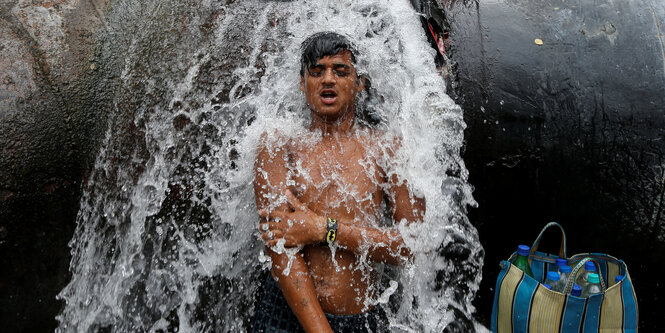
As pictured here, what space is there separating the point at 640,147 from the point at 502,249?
91cm

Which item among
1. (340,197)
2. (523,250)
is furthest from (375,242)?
(523,250)

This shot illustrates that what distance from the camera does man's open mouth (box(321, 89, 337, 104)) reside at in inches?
81.1

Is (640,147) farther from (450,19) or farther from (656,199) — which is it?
(450,19)

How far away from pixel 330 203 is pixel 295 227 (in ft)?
0.77

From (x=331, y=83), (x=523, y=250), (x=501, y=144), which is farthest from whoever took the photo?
(x=501, y=144)

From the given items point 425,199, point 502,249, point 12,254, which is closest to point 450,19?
point 425,199

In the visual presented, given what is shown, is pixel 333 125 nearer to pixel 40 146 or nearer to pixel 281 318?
pixel 281 318

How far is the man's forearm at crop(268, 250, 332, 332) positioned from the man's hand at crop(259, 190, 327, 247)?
0.25 ft

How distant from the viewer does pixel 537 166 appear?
7.89 ft

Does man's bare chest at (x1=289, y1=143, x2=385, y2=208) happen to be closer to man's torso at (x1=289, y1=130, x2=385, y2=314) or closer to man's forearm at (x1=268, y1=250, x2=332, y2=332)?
man's torso at (x1=289, y1=130, x2=385, y2=314)

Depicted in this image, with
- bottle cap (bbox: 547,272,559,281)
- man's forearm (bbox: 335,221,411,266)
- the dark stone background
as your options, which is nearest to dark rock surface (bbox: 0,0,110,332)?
the dark stone background

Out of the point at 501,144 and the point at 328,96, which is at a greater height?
the point at 328,96

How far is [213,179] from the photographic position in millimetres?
2436

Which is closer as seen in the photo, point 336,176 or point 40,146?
point 336,176
